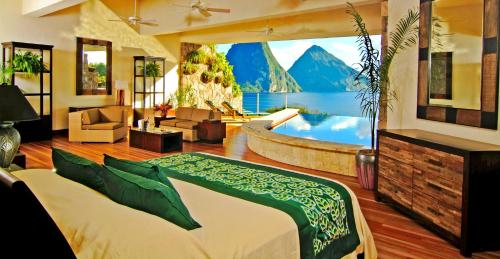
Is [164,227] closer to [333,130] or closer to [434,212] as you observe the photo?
[434,212]

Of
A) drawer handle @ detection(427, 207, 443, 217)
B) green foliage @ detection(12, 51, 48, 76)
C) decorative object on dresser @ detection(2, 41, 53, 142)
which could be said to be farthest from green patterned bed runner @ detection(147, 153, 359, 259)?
green foliage @ detection(12, 51, 48, 76)

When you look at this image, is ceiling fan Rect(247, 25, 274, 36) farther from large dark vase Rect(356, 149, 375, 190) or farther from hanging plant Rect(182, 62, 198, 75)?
large dark vase Rect(356, 149, 375, 190)

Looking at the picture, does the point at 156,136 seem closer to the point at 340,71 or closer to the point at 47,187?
the point at 47,187

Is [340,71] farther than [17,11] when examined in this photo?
Yes

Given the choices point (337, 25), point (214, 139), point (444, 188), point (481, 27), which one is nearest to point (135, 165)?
point (444, 188)

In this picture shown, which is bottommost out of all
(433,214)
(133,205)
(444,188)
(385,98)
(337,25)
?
(433,214)

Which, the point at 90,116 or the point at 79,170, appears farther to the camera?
the point at 90,116

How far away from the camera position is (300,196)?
2275 mm

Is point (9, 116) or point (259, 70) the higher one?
point (259, 70)

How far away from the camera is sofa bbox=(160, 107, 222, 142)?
8.69 meters

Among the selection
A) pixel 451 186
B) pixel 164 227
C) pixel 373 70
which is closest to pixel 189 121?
pixel 373 70

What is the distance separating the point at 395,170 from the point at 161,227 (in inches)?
124

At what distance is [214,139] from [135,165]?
21.0 ft

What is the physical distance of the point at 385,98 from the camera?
5195 mm
